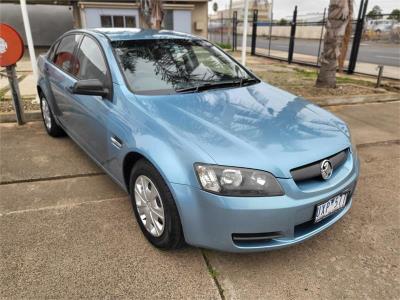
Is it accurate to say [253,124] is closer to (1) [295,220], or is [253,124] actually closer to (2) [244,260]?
(1) [295,220]

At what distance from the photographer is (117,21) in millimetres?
15992

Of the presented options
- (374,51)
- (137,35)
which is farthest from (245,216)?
(374,51)

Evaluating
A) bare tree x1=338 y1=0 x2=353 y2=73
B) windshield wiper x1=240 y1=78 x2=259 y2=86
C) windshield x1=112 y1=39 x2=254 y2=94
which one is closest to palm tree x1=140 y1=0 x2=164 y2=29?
windshield x1=112 y1=39 x2=254 y2=94

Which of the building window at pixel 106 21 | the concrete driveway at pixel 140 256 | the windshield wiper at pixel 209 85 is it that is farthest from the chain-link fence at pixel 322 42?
the concrete driveway at pixel 140 256

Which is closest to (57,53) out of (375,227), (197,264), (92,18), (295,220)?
(197,264)

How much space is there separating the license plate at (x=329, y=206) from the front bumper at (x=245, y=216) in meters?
0.05

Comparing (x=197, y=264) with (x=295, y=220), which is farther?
(x=197, y=264)

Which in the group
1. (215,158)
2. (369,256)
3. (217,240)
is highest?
(215,158)

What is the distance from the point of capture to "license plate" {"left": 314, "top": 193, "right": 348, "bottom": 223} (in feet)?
7.38

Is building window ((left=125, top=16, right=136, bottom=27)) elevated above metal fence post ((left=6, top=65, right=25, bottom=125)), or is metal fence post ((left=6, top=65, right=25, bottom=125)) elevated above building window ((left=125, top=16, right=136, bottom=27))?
building window ((left=125, top=16, right=136, bottom=27))

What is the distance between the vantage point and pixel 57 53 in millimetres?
4301

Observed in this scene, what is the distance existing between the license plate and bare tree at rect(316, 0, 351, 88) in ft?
18.1

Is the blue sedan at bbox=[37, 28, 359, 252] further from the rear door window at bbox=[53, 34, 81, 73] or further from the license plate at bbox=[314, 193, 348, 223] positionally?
the rear door window at bbox=[53, 34, 81, 73]

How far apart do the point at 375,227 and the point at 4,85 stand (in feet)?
25.9
